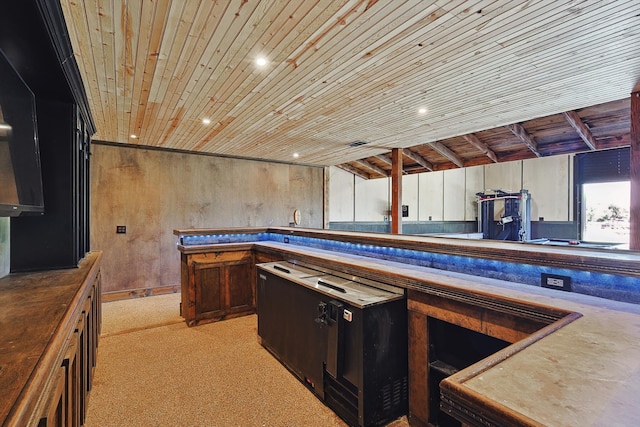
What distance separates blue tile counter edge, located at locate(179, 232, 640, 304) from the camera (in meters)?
1.57

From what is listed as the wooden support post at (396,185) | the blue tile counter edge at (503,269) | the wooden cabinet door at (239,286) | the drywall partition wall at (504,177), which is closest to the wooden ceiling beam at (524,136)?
the wooden support post at (396,185)

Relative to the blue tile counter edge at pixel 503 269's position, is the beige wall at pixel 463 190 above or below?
above

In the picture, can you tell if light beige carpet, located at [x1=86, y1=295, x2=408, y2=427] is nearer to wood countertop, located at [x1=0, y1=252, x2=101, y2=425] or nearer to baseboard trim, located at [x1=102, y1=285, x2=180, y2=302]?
wood countertop, located at [x1=0, y1=252, x2=101, y2=425]

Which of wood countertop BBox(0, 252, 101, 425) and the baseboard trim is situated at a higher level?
wood countertop BBox(0, 252, 101, 425)

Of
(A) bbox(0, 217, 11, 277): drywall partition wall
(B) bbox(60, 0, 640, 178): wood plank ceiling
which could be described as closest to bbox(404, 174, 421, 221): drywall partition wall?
(B) bbox(60, 0, 640, 178): wood plank ceiling

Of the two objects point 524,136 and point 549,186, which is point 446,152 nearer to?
point 524,136

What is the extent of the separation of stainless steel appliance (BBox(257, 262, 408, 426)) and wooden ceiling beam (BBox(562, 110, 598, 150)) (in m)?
4.45

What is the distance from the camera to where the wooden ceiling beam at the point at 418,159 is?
7.04 metres

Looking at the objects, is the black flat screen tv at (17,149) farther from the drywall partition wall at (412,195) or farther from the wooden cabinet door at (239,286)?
the drywall partition wall at (412,195)

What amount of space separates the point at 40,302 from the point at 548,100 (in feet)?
15.4

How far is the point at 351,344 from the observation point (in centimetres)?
211

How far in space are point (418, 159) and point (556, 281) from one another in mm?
5844

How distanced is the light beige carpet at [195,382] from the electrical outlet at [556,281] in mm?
1337

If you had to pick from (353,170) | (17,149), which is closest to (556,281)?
(17,149)
